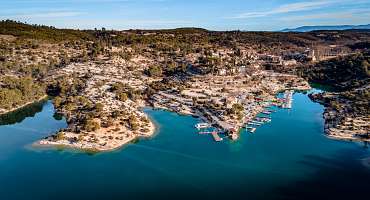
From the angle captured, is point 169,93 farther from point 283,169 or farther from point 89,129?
point 283,169

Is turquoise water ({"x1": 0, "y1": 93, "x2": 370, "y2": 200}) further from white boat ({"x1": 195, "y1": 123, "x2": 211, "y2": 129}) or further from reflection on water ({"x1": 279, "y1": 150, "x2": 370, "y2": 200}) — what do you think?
white boat ({"x1": 195, "y1": 123, "x2": 211, "y2": 129})

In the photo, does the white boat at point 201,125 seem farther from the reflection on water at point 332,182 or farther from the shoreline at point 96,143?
the reflection on water at point 332,182

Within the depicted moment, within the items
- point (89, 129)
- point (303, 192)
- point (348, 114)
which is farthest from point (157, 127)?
point (348, 114)

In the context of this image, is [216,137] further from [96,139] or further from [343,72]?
[343,72]

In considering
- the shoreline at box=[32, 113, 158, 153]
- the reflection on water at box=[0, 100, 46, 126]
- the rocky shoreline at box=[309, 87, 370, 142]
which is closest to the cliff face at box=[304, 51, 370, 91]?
the rocky shoreline at box=[309, 87, 370, 142]

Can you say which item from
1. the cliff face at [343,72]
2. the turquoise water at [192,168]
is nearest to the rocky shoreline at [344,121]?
the turquoise water at [192,168]

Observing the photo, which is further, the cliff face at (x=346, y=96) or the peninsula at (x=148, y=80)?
the peninsula at (x=148, y=80)

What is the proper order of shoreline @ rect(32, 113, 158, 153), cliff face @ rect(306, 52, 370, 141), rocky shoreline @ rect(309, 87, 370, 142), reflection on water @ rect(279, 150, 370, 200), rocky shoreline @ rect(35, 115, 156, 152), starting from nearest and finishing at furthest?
reflection on water @ rect(279, 150, 370, 200) → shoreline @ rect(32, 113, 158, 153) → rocky shoreline @ rect(35, 115, 156, 152) → rocky shoreline @ rect(309, 87, 370, 142) → cliff face @ rect(306, 52, 370, 141)
